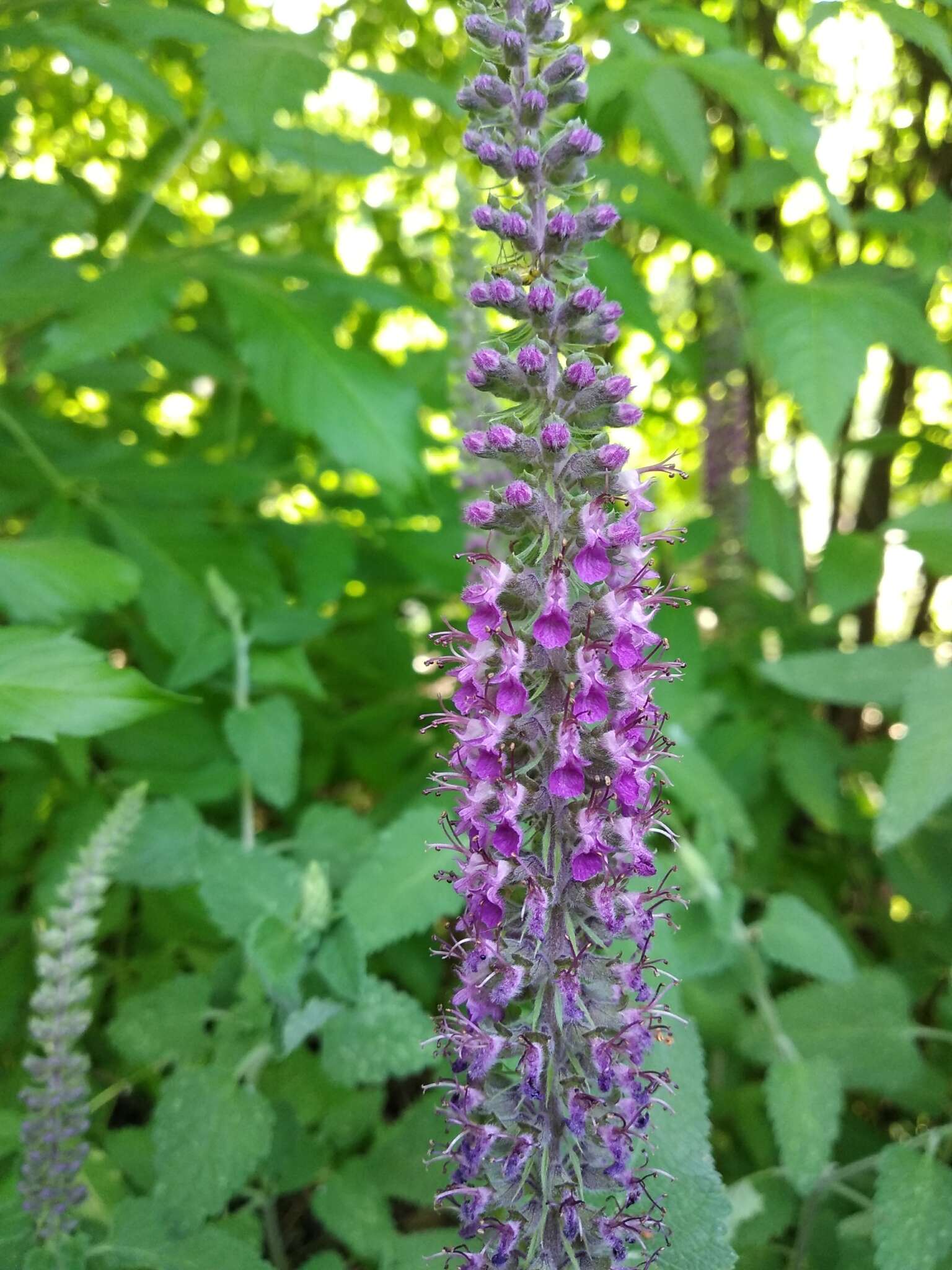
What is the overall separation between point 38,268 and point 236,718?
43.2 inches

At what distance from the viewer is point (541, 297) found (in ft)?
3.63

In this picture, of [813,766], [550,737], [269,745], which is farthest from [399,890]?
[813,766]

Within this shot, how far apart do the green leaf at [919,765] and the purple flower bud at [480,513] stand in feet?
3.90

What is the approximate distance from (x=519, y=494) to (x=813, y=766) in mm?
1816

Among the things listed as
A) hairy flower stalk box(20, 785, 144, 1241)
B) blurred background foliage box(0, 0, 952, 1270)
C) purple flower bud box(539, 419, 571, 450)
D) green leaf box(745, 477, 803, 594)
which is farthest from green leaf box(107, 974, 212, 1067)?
green leaf box(745, 477, 803, 594)

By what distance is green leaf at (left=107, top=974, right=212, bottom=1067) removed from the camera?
176 centimetres

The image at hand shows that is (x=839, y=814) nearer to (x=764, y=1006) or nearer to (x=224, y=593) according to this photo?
(x=764, y=1006)

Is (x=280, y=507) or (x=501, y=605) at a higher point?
(x=280, y=507)

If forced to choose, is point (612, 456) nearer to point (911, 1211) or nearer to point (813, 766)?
point (911, 1211)

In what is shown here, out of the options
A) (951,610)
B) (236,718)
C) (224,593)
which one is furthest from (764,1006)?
(951,610)

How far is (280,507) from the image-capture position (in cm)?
339

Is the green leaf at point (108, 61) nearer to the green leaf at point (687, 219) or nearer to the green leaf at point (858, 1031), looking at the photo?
the green leaf at point (687, 219)

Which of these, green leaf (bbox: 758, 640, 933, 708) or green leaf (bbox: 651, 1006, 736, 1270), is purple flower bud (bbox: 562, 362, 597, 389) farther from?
green leaf (bbox: 758, 640, 933, 708)

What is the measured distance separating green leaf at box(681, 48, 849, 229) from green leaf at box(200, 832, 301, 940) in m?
1.72
